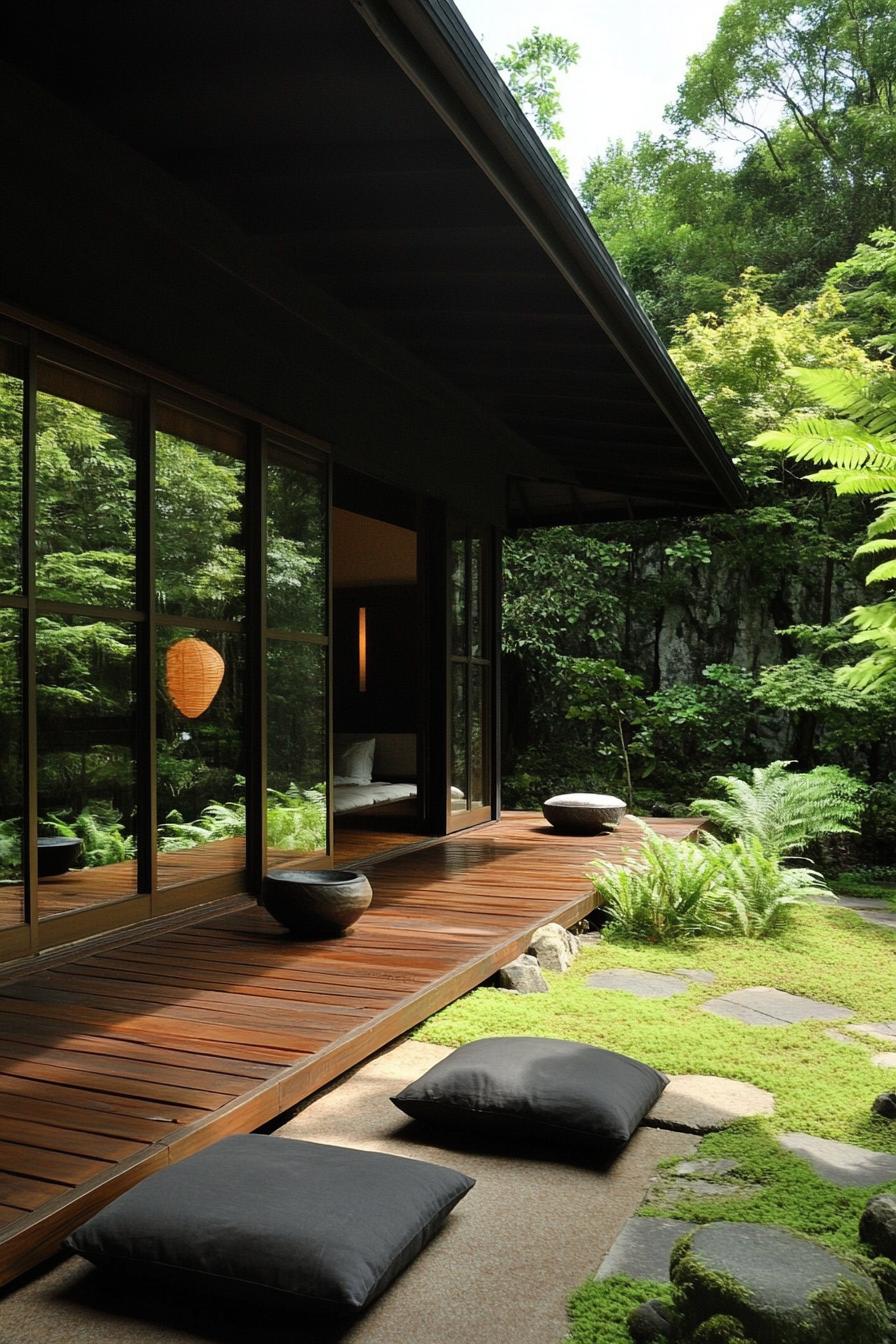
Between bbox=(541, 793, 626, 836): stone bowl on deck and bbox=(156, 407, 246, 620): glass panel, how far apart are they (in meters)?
3.47

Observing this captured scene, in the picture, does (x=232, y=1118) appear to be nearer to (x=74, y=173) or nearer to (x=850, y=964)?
(x=74, y=173)

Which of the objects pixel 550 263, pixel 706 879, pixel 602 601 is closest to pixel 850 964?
pixel 706 879

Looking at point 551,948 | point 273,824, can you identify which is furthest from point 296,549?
point 551,948

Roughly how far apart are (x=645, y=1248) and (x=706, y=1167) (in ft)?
1.51

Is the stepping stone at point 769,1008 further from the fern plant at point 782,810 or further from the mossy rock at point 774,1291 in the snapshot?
the fern plant at point 782,810

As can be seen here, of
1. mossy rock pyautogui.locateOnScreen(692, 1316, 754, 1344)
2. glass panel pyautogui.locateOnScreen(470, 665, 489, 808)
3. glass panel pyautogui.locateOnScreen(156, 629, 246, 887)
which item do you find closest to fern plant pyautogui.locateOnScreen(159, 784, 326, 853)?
glass panel pyautogui.locateOnScreen(156, 629, 246, 887)

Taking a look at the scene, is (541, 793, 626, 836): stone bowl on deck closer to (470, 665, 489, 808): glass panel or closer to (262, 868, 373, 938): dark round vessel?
(470, 665, 489, 808): glass panel

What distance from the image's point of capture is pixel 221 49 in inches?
112

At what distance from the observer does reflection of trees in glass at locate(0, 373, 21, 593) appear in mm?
A: 3473

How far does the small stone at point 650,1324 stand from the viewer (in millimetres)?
1771

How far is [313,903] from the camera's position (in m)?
4.09

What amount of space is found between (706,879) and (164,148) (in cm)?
381

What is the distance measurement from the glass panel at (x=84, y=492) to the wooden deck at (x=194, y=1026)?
A: 133cm

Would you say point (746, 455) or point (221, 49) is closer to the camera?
point (221, 49)
